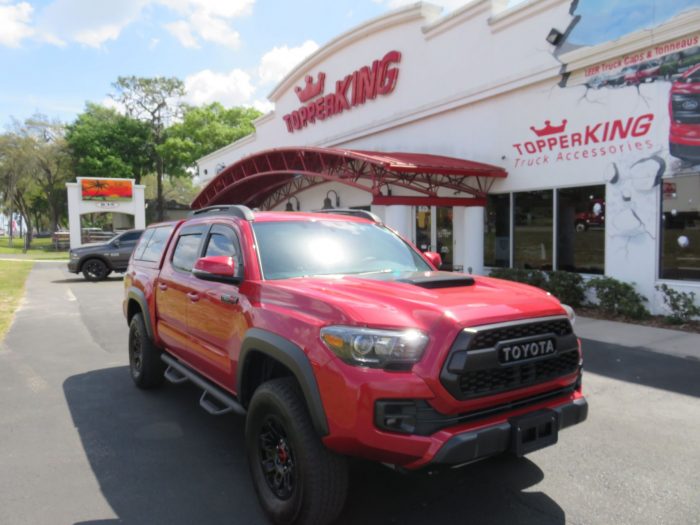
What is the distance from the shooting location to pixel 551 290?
10734 millimetres

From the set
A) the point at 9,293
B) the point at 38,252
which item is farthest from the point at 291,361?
the point at 38,252

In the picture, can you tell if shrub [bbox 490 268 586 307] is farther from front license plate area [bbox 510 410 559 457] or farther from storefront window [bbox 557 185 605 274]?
front license plate area [bbox 510 410 559 457]

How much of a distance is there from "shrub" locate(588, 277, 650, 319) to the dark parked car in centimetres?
1387

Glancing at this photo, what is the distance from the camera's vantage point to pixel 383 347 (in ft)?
8.80

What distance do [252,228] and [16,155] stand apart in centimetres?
5062

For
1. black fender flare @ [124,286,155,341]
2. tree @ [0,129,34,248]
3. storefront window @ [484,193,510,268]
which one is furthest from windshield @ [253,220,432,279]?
tree @ [0,129,34,248]

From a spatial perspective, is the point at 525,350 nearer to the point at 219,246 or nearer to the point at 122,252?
the point at 219,246

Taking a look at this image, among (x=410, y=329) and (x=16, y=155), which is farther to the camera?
(x=16, y=155)

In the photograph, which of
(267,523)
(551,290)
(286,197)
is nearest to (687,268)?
(551,290)

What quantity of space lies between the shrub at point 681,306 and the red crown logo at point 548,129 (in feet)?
12.8

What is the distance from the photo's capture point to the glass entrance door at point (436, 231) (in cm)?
1457

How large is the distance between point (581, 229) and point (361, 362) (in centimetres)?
954

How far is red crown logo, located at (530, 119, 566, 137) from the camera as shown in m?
11.0

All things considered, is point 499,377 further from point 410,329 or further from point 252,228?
point 252,228
